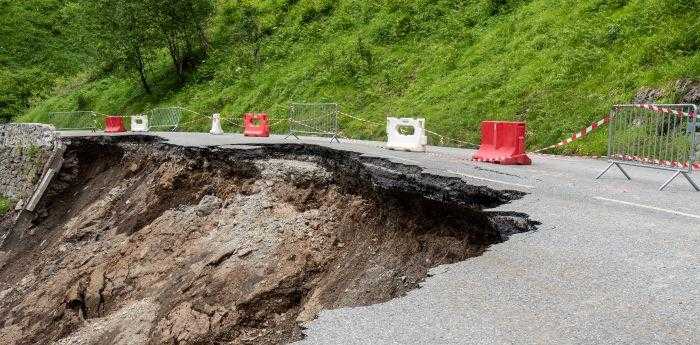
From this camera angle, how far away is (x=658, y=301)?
459cm

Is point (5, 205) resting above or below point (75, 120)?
below

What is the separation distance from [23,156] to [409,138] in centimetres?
1531

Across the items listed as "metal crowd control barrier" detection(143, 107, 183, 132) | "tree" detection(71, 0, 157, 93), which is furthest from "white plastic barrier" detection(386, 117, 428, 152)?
"tree" detection(71, 0, 157, 93)

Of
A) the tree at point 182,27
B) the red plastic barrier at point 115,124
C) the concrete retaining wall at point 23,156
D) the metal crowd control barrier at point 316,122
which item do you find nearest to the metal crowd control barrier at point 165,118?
the red plastic barrier at point 115,124

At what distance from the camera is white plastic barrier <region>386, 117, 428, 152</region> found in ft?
54.0

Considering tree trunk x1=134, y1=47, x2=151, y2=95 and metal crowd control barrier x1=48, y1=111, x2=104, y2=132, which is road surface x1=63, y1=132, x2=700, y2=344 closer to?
metal crowd control barrier x1=48, y1=111, x2=104, y2=132

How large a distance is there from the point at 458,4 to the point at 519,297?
2466 centimetres

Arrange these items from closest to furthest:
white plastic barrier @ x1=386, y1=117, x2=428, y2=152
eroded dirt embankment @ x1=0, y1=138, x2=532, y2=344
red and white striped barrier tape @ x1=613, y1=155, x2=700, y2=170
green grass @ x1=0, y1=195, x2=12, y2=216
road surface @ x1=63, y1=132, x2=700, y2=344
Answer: road surface @ x1=63, y1=132, x2=700, y2=344, eroded dirt embankment @ x1=0, y1=138, x2=532, y2=344, red and white striped barrier tape @ x1=613, y1=155, x2=700, y2=170, white plastic barrier @ x1=386, y1=117, x2=428, y2=152, green grass @ x1=0, y1=195, x2=12, y2=216

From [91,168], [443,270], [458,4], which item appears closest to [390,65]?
[458,4]

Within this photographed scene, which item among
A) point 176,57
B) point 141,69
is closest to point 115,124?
point 141,69

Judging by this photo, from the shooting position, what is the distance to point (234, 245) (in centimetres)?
982

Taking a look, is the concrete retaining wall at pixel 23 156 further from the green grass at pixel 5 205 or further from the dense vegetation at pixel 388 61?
the dense vegetation at pixel 388 61

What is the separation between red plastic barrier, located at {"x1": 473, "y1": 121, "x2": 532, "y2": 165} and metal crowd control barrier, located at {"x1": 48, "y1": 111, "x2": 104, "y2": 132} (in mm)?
25846

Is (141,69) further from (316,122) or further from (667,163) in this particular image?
(667,163)
